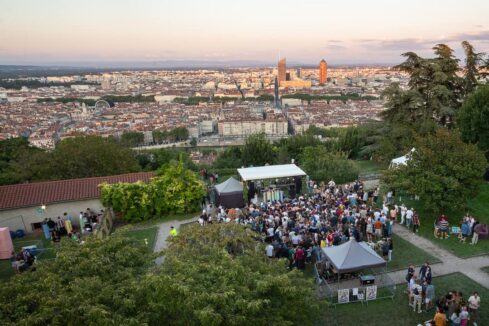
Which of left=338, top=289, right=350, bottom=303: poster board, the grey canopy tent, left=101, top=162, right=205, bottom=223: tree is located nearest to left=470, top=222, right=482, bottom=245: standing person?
left=338, top=289, right=350, bottom=303: poster board

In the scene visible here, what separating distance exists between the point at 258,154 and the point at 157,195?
12078 millimetres

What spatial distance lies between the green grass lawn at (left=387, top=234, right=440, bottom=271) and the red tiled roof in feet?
42.2

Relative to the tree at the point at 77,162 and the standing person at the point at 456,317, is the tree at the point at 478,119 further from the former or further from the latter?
the tree at the point at 77,162

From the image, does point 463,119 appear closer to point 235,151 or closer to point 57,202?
point 235,151

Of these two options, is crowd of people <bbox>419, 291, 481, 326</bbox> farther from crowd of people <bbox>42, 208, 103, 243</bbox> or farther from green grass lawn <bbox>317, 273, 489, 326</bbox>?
crowd of people <bbox>42, 208, 103, 243</bbox>

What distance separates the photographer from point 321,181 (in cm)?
2073

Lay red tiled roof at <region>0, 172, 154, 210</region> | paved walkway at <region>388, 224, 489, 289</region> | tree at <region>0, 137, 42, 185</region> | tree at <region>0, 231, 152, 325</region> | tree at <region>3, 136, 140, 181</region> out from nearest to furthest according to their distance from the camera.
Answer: tree at <region>0, 231, 152, 325</region>, paved walkway at <region>388, 224, 489, 289</region>, red tiled roof at <region>0, 172, 154, 210</region>, tree at <region>3, 136, 140, 181</region>, tree at <region>0, 137, 42, 185</region>

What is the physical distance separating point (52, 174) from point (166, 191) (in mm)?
8575

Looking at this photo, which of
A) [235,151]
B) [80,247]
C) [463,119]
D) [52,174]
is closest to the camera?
[80,247]

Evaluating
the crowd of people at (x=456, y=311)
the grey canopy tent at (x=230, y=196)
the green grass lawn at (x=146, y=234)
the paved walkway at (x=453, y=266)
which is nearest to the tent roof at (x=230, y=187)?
the grey canopy tent at (x=230, y=196)

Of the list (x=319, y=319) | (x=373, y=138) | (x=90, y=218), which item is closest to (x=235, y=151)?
(x=373, y=138)

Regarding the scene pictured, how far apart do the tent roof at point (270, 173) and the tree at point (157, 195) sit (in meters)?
2.25

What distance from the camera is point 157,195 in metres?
17.7

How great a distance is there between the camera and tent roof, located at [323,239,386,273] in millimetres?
10250
